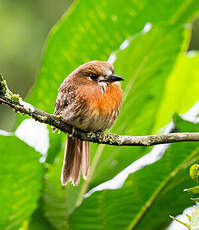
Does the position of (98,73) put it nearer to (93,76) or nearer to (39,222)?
(93,76)

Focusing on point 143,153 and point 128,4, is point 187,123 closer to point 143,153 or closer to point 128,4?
point 143,153

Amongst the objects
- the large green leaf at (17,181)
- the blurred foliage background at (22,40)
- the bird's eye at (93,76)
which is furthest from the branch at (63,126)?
the blurred foliage background at (22,40)

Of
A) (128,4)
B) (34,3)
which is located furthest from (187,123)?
(34,3)

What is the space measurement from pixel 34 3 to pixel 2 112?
2510 millimetres

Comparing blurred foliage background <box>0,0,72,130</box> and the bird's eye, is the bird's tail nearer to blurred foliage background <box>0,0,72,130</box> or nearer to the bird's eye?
the bird's eye

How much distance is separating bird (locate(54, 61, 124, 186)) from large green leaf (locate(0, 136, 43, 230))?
0.17 metres

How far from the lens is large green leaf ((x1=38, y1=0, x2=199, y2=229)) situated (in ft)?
8.68

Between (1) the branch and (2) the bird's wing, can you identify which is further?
(2) the bird's wing

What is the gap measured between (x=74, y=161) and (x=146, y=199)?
1.54 ft

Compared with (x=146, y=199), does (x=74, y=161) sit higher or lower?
higher

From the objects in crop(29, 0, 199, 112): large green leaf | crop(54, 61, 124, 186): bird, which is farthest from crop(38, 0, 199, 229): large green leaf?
crop(54, 61, 124, 186): bird

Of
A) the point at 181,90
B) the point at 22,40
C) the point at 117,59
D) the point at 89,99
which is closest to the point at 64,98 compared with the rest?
the point at 89,99

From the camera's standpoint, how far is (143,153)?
9.02 feet

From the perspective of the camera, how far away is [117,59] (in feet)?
8.62
